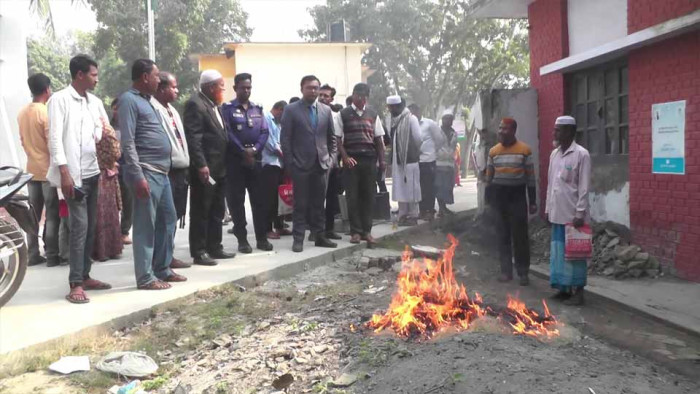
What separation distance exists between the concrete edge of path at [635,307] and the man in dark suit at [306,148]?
119 inches

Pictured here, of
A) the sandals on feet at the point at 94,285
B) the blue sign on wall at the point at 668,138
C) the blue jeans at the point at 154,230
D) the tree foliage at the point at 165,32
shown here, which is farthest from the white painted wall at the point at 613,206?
the tree foliage at the point at 165,32

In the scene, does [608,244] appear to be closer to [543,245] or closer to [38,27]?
[543,245]

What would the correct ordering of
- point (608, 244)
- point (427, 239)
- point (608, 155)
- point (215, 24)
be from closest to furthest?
point (608, 244) → point (608, 155) → point (427, 239) → point (215, 24)

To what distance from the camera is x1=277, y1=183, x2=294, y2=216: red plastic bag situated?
8266mm

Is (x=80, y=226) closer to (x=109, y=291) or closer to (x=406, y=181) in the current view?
(x=109, y=291)

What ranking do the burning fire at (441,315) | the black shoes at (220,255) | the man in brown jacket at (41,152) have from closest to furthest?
the burning fire at (441,315), the man in brown jacket at (41,152), the black shoes at (220,255)

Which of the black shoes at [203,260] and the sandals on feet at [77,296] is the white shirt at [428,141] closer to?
the black shoes at [203,260]

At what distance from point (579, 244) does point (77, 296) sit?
4.60m

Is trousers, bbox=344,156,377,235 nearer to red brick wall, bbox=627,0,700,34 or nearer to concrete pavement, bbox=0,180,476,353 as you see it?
concrete pavement, bbox=0,180,476,353

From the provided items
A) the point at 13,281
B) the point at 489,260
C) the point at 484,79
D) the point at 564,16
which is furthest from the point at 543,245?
the point at 484,79

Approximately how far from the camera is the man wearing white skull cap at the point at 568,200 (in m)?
5.59

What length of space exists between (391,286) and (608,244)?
10.5 feet

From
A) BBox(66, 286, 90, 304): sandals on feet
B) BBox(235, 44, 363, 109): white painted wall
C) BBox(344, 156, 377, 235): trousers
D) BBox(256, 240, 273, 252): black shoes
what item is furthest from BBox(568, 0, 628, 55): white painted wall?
BBox(235, 44, 363, 109): white painted wall

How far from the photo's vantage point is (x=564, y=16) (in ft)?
28.8
